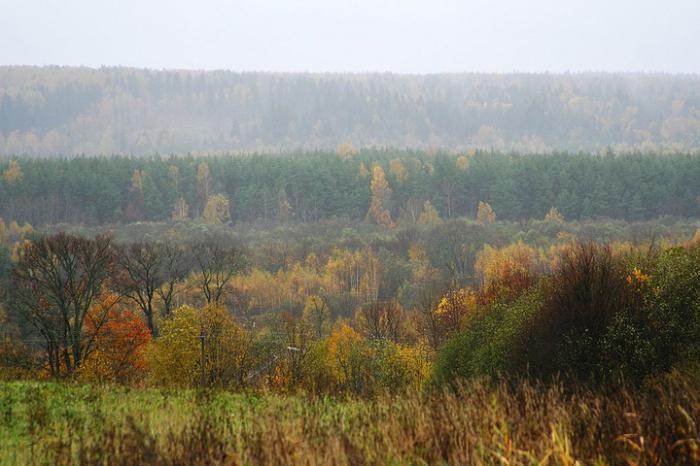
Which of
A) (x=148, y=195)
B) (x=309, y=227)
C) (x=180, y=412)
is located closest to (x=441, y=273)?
Answer: (x=309, y=227)

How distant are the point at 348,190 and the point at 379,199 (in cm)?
686

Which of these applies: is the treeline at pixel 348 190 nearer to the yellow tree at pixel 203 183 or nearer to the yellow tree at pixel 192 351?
the yellow tree at pixel 203 183

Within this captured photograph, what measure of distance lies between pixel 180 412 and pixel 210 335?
34.3 metres

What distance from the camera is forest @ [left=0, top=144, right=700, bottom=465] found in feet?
27.7

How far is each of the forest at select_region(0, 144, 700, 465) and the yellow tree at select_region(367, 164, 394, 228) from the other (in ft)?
1.98

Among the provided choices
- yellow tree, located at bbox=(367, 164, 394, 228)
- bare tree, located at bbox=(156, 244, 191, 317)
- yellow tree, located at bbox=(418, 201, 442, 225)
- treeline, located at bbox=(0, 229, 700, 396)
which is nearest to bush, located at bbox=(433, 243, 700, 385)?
treeline, located at bbox=(0, 229, 700, 396)

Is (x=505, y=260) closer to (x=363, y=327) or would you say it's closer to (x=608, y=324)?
(x=363, y=327)

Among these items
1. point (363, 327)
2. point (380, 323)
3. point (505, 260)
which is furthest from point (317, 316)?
point (505, 260)

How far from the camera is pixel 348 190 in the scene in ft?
484

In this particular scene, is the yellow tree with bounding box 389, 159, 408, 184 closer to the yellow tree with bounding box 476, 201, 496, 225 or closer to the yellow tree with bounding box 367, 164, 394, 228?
the yellow tree with bounding box 367, 164, 394, 228

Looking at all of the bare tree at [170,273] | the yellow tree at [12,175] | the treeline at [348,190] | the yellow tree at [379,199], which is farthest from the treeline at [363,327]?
the yellow tree at [12,175]

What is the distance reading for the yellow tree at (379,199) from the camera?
460 feet

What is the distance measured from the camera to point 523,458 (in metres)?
7.21

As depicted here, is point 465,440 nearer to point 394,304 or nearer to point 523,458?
point 523,458
